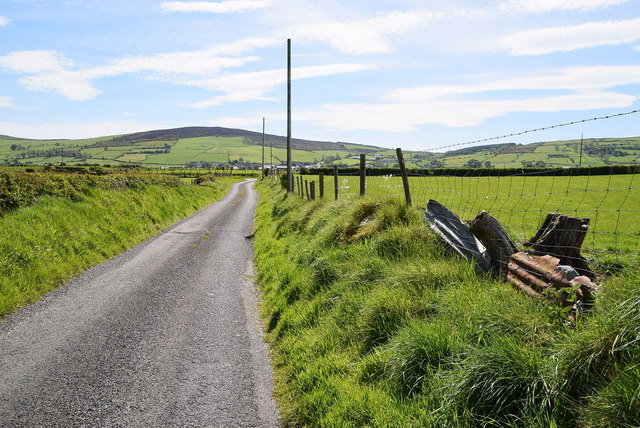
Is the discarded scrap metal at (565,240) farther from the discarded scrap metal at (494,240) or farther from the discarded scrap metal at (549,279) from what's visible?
the discarded scrap metal at (549,279)

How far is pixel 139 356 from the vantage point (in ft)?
21.2

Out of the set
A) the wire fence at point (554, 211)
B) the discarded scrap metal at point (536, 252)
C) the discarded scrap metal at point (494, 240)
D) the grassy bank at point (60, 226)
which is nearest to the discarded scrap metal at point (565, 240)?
the discarded scrap metal at point (536, 252)

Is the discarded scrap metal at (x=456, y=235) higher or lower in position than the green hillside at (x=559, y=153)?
lower

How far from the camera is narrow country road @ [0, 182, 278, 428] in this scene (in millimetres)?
4980

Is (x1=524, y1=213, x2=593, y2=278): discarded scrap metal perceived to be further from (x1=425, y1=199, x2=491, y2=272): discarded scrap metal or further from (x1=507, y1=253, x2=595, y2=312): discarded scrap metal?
(x1=425, y1=199, x2=491, y2=272): discarded scrap metal

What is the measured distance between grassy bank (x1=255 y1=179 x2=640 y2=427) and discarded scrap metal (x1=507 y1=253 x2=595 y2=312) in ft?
0.56

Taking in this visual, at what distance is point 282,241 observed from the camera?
46.2 feet

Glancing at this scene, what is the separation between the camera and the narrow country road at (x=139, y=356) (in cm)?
498

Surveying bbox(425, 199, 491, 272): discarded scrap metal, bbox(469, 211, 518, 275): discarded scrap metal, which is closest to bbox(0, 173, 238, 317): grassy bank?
bbox(425, 199, 491, 272): discarded scrap metal

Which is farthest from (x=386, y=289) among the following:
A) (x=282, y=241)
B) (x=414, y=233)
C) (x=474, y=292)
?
(x=282, y=241)

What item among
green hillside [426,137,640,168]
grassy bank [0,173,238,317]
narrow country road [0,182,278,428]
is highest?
green hillside [426,137,640,168]

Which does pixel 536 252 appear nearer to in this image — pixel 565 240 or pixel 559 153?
pixel 565 240

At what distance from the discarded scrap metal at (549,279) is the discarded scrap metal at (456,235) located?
24.4 inches

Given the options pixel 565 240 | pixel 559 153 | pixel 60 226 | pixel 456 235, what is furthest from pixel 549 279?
pixel 60 226
